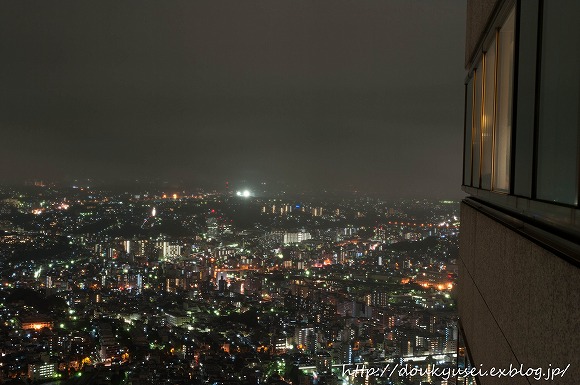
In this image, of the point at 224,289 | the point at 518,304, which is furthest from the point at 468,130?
the point at 224,289

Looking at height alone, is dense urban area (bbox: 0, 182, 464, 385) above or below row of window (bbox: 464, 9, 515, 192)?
below

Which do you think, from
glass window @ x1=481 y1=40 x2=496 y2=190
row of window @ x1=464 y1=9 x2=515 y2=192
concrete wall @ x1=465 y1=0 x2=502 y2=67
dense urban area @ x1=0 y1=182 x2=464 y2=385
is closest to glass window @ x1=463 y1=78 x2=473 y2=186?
row of window @ x1=464 y1=9 x2=515 y2=192

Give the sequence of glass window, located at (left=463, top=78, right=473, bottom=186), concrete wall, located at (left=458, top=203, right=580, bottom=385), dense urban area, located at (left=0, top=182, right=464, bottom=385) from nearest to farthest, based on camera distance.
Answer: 1. concrete wall, located at (left=458, top=203, right=580, bottom=385)
2. glass window, located at (left=463, top=78, right=473, bottom=186)
3. dense urban area, located at (left=0, top=182, right=464, bottom=385)

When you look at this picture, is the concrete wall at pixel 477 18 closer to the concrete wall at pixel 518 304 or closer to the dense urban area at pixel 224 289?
the concrete wall at pixel 518 304

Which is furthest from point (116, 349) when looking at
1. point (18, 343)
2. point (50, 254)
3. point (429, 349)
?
point (50, 254)

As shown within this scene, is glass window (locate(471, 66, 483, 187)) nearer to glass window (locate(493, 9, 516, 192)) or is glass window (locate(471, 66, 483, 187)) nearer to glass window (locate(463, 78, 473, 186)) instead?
glass window (locate(463, 78, 473, 186))

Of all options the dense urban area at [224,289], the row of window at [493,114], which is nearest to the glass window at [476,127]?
the row of window at [493,114]

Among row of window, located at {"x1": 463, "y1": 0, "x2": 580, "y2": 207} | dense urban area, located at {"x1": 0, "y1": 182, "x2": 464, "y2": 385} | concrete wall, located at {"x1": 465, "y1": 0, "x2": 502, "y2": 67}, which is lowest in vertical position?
dense urban area, located at {"x1": 0, "y1": 182, "x2": 464, "y2": 385}

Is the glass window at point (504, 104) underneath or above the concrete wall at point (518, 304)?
above
